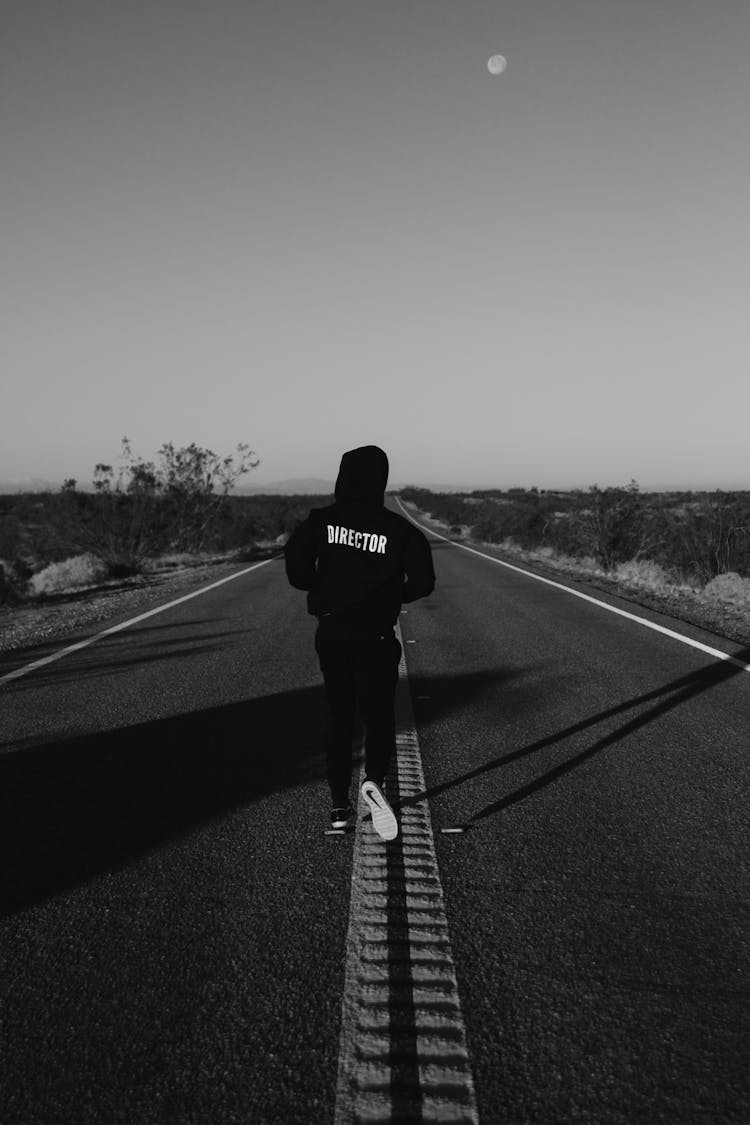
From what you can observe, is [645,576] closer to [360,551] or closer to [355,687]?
[355,687]

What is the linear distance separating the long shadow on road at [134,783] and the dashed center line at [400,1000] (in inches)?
37.1

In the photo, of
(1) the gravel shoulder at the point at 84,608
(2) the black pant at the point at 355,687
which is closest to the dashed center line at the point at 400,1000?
(2) the black pant at the point at 355,687

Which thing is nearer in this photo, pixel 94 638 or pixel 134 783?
pixel 134 783

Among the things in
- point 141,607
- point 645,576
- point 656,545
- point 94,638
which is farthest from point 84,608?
point 656,545

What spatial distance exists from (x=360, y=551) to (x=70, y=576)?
60.0ft

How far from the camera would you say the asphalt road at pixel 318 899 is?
2.05 metres

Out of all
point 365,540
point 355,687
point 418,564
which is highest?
point 365,540

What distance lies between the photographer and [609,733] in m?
5.07

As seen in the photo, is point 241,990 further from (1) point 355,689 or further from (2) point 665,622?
(2) point 665,622

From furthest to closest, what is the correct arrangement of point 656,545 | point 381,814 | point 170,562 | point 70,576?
point 170,562 < point 656,545 < point 70,576 < point 381,814

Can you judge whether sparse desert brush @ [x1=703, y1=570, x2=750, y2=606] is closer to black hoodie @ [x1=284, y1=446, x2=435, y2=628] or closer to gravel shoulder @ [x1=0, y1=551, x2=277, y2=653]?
gravel shoulder @ [x1=0, y1=551, x2=277, y2=653]

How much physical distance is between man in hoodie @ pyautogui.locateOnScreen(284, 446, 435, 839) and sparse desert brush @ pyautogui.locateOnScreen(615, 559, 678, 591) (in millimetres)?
11764

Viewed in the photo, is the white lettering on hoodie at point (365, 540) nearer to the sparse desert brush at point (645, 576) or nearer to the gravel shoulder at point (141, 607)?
the gravel shoulder at point (141, 607)

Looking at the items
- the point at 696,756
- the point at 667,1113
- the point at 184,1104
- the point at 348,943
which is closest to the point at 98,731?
the point at 348,943
